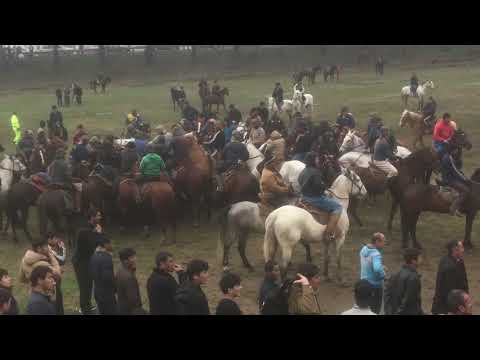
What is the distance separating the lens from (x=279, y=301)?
18.5 feet

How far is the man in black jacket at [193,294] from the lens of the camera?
5.49 m

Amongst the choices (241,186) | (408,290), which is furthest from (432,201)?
(408,290)

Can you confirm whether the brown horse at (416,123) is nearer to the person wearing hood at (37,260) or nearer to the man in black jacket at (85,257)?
the man in black jacket at (85,257)

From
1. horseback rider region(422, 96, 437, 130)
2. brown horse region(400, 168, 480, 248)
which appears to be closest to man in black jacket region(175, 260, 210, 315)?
brown horse region(400, 168, 480, 248)

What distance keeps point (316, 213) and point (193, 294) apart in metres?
4.29

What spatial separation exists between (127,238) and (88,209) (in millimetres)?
1114

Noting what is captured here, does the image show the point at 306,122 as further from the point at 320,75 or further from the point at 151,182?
the point at 320,75

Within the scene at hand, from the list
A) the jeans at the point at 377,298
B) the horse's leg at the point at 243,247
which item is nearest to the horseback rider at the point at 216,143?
the horse's leg at the point at 243,247

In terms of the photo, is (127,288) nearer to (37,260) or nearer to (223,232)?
(37,260)

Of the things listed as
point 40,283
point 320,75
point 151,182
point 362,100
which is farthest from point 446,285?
point 320,75

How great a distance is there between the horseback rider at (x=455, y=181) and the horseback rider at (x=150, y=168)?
18.6 ft

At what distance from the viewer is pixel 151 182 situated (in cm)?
1206

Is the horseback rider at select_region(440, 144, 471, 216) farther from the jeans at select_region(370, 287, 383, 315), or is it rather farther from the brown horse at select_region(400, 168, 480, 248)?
the jeans at select_region(370, 287, 383, 315)

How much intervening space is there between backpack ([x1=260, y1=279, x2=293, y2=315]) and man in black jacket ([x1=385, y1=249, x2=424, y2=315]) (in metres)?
1.56
